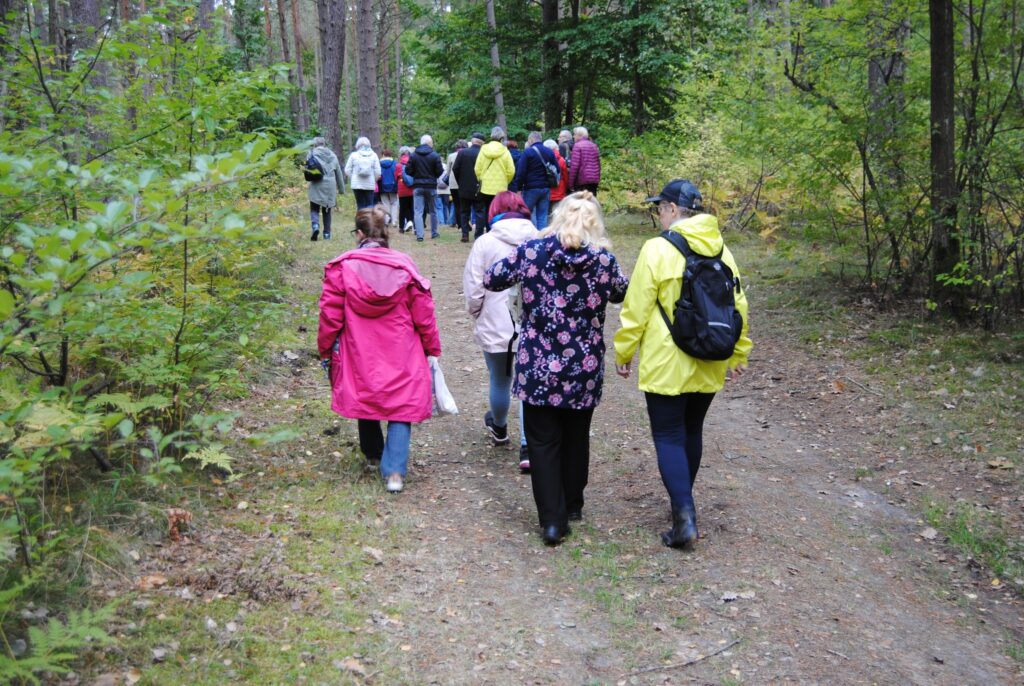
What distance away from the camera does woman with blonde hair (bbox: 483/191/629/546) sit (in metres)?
5.00

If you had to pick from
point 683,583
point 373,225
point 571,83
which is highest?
point 571,83

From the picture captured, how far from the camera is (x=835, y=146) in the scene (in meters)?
9.04

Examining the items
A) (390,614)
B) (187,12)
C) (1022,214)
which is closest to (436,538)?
(390,614)

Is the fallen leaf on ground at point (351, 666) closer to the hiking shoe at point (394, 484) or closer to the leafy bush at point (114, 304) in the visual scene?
the leafy bush at point (114, 304)

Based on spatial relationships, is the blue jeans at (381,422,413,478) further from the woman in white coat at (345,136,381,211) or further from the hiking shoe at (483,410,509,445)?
the woman in white coat at (345,136,381,211)

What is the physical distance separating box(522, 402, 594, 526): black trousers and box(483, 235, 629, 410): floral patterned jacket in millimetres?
132

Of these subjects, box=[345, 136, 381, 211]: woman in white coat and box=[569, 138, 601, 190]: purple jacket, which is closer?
box=[569, 138, 601, 190]: purple jacket

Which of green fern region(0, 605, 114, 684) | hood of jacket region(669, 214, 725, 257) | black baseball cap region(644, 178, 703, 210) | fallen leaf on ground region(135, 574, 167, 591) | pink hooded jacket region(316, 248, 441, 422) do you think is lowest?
fallen leaf on ground region(135, 574, 167, 591)

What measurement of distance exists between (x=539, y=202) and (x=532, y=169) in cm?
63

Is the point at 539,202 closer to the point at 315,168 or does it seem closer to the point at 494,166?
the point at 494,166

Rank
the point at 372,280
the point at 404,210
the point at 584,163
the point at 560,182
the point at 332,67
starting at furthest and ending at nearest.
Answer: the point at 332,67
the point at 404,210
the point at 584,163
the point at 560,182
the point at 372,280

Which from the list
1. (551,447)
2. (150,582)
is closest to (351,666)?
(150,582)

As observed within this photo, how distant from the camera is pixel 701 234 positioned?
4.79m

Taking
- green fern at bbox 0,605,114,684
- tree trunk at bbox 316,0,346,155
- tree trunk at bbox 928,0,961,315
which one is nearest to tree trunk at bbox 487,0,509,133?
tree trunk at bbox 316,0,346,155
